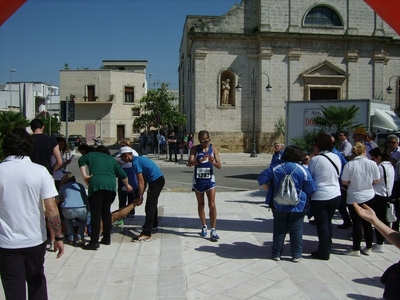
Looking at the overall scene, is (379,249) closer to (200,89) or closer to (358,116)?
(358,116)

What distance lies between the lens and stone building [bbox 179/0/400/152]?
28.8 meters

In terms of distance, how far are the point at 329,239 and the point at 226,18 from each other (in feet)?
81.8

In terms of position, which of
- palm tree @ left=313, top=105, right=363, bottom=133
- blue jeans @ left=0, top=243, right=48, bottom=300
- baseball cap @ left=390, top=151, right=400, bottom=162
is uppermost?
palm tree @ left=313, top=105, right=363, bottom=133

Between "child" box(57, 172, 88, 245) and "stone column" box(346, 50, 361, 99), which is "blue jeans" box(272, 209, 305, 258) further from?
"stone column" box(346, 50, 361, 99)

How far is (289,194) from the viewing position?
5.60 meters

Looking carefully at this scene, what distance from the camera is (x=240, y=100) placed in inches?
1153

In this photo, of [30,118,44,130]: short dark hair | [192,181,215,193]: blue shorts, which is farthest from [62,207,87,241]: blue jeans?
[192,181,215,193]: blue shorts

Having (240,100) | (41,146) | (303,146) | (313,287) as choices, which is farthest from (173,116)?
(313,287)

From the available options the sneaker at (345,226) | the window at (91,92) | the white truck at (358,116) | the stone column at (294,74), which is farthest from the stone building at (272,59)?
the window at (91,92)

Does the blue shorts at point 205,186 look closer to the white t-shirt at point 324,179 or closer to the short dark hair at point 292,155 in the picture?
the short dark hair at point 292,155

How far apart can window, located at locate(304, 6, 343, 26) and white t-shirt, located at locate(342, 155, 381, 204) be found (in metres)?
25.9

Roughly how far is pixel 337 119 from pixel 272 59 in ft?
54.9

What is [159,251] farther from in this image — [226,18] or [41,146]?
[226,18]

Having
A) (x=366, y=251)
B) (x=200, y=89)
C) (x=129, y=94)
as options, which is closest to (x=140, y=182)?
(x=366, y=251)
